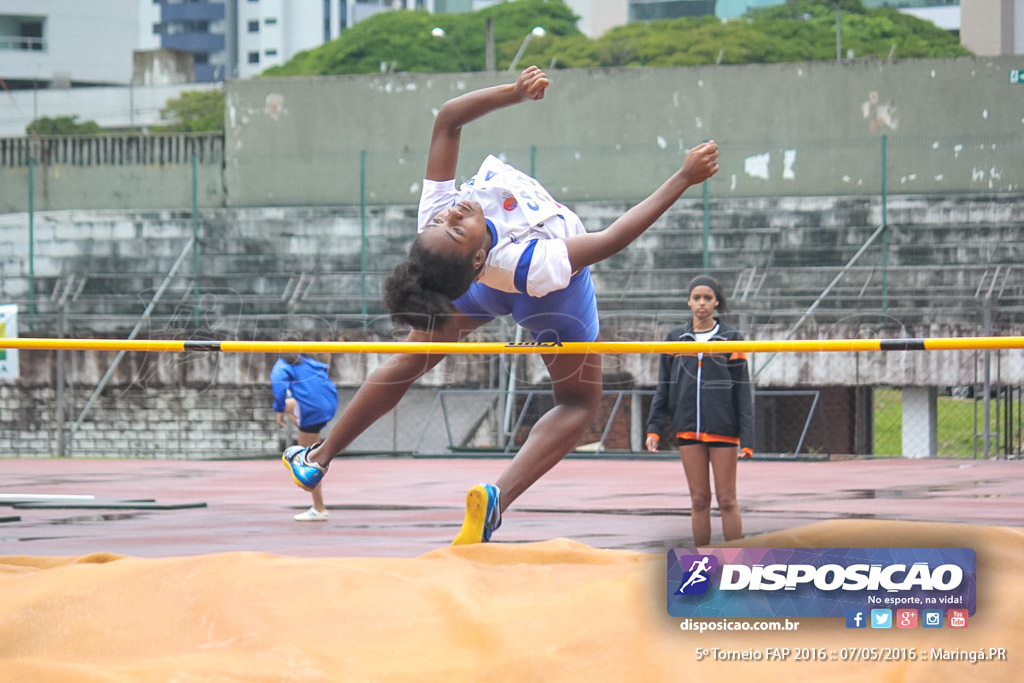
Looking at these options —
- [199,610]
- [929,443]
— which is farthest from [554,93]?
[199,610]

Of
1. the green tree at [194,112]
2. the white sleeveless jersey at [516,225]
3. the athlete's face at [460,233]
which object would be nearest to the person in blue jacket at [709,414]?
the white sleeveless jersey at [516,225]

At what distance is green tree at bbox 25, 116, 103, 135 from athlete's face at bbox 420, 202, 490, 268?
42.5 m

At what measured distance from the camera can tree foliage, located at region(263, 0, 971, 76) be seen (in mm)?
42625

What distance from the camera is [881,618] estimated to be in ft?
10.6

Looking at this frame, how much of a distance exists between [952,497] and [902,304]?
7.60 meters

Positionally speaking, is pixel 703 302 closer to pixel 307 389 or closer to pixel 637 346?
pixel 637 346

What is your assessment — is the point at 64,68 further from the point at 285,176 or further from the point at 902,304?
the point at 902,304

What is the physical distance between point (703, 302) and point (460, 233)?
1.82m
